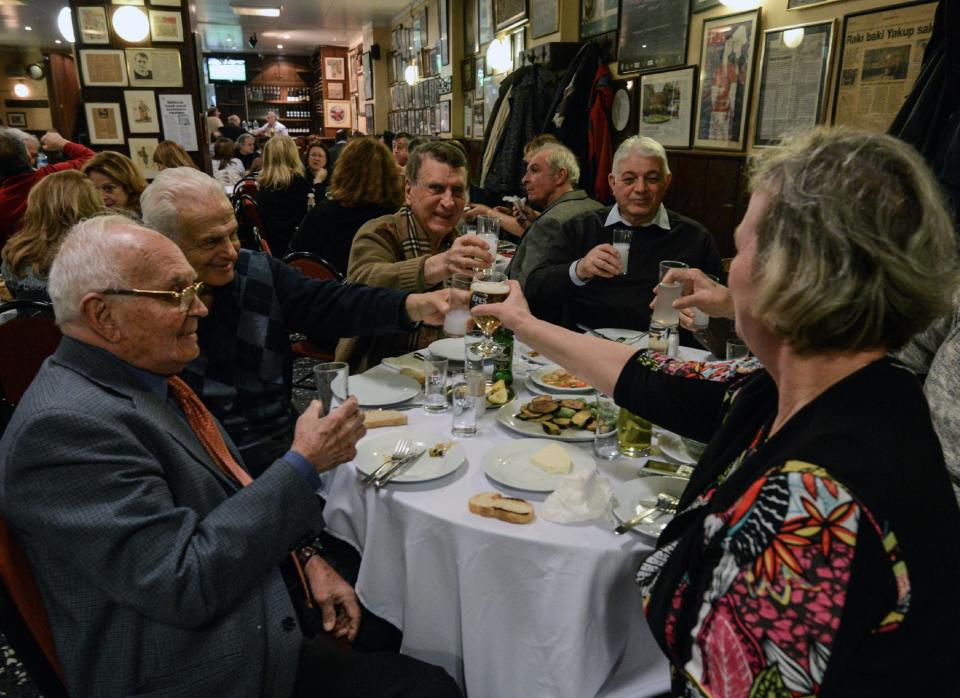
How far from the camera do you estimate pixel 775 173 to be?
2.89 feet

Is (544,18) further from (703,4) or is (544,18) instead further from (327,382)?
(327,382)

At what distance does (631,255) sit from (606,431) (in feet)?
5.45

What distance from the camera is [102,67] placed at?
17.1 ft

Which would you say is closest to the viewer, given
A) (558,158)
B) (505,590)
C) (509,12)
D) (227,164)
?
(505,590)

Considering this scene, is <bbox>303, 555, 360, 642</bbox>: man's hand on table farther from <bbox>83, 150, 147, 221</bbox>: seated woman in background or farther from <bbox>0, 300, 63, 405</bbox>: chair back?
<bbox>83, 150, 147, 221</bbox>: seated woman in background

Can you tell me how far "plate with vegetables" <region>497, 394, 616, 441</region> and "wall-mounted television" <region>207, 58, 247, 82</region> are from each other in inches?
748

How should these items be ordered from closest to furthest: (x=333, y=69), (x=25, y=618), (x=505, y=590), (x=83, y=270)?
(x=25, y=618)
(x=83, y=270)
(x=505, y=590)
(x=333, y=69)

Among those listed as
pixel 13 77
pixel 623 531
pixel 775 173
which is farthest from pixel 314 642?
pixel 13 77

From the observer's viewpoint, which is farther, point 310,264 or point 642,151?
point 310,264

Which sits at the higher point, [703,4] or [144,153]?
[703,4]

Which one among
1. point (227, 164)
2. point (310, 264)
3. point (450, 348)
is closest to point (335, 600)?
point (450, 348)

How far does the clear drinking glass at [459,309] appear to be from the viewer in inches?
73.5

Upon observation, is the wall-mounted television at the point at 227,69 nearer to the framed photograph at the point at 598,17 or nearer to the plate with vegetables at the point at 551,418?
the framed photograph at the point at 598,17

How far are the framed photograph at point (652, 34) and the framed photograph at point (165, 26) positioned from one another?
3654 mm
